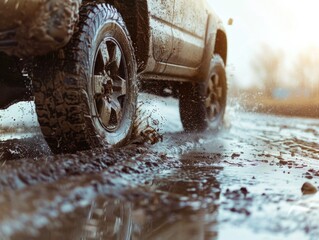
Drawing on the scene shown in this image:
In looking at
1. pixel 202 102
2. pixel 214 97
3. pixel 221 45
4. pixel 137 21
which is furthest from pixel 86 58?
pixel 221 45

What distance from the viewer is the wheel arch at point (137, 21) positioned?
4.76 meters

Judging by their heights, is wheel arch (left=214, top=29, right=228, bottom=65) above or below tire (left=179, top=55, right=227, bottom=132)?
above

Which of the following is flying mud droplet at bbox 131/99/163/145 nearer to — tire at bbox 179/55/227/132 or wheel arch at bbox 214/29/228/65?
tire at bbox 179/55/227/132

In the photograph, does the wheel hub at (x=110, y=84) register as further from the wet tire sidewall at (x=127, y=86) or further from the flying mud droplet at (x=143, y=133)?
the flying mud droplet at (x=143, y=133)

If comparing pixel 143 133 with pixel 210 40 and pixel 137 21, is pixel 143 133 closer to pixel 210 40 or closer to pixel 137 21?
pixel 137 21

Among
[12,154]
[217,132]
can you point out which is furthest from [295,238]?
[217,132]

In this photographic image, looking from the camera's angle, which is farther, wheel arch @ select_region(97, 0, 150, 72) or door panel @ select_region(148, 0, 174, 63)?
door panel @ select_region(148, 0, 174, 63)

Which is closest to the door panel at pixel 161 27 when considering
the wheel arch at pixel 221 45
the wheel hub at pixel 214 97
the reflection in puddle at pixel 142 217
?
the wheel hub at pixel 214 97

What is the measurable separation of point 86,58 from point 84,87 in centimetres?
19

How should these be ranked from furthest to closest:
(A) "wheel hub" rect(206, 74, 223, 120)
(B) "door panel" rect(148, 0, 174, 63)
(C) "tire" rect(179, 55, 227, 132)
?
1. (A) "wheel hub" rect(206, 74, 223, 120)
2. (C) "tire" rect(179, 55, 227, 132)
3. (B) "door panel" rect(148, 0, 174, 63)

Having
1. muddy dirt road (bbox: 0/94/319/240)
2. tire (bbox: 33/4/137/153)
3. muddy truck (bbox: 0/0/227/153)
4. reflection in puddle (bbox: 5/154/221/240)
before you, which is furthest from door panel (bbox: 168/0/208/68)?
reflection in puddle (bbox: 5/154/221/240)

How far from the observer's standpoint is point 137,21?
4.80 meters

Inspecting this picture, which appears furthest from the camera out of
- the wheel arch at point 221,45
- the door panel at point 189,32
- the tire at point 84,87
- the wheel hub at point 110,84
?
the wheel arch at point 221,45

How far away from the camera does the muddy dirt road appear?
7.14 ft
